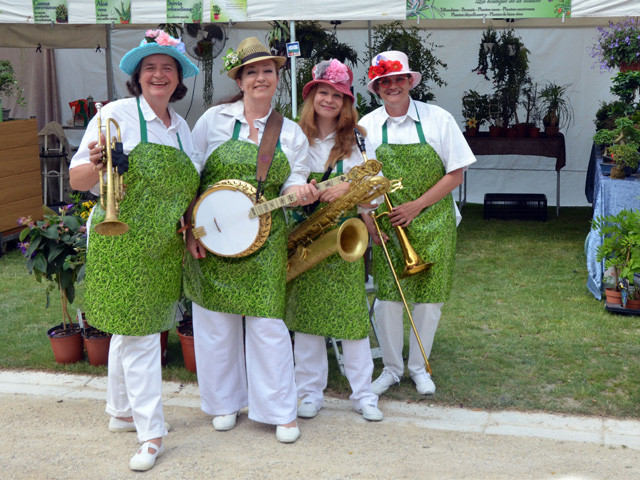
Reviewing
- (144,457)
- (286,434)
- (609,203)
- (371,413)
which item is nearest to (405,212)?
(371,413)

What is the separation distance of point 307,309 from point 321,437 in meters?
0.64

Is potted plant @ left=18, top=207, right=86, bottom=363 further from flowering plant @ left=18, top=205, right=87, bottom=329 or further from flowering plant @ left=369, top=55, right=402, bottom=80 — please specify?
flowering plant @ left=369, top=55, right=402, bottom=80

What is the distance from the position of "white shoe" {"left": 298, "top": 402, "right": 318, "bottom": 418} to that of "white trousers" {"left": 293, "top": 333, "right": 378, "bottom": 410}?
28 mm

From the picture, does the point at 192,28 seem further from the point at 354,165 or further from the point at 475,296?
the point at 354,165

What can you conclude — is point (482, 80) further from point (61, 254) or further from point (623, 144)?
point (61, 254)

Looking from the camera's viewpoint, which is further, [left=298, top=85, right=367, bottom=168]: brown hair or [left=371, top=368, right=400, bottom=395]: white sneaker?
[left=371, top=368, right=400, bottom=395]: white sneaker

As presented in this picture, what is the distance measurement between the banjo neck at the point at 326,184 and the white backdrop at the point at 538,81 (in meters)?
6.62

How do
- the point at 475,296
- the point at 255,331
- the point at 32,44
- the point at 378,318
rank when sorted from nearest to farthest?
the point at 255,331 < the point at 378,318 < the point at 475,296 < the point at 32,44

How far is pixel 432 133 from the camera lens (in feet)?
13.6

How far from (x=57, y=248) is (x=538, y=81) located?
7.65 meters

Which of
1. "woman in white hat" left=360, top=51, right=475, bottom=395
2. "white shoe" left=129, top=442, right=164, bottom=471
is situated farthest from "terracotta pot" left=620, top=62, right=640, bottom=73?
"white shoe" left=129, top=442, right=164, bottom=471

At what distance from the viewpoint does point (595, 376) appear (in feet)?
14.8

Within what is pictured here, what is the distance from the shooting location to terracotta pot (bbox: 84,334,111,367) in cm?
476

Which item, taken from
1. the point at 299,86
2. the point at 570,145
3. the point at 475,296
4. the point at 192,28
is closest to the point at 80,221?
the point at 475,296
